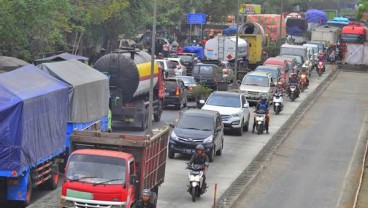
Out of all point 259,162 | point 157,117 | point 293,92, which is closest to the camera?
point 259,162

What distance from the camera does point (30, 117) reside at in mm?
22562

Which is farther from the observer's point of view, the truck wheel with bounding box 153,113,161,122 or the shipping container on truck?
the truck wheel with bounding box 153,113,161,122

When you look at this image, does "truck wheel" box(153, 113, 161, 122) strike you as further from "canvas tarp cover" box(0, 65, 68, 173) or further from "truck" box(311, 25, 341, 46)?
"truck" box(311, 25, 341, 46)

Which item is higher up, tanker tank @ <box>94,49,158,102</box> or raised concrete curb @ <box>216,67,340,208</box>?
tanker tank @ <box>94,49,158,102</box>

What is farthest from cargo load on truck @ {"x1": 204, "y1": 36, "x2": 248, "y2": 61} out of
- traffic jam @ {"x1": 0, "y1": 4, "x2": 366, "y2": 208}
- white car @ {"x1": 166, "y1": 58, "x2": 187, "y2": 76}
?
traffic jam @ {"x1": 0, "y1": 4, "x2": 366, "y2": 208}

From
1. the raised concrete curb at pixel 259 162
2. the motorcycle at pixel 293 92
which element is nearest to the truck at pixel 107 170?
the raised concrete curb at pixel 259 162

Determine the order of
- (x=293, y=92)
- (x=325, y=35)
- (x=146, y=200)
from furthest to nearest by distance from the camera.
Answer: (x=325, y=35), (x=293, y=92), (x=146, y=200)

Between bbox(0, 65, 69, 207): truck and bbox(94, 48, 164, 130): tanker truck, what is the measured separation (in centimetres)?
877

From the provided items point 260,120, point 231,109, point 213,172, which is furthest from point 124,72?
point 213,172

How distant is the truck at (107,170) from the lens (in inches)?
754

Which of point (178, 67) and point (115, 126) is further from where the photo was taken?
point (178, 67)

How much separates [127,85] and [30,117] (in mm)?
13043

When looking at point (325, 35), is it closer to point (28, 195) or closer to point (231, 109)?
point (231, 109)

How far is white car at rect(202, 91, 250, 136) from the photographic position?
36.5 m
